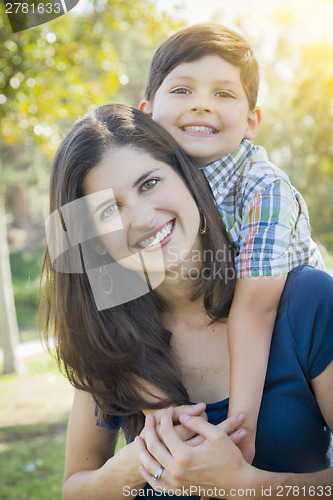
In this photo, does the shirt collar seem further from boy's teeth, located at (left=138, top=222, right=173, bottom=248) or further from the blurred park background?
the blurred park background

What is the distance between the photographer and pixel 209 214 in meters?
2.18

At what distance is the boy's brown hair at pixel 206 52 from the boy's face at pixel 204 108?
31 millimetres

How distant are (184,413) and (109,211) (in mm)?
789

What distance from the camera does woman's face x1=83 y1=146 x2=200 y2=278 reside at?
2055mm

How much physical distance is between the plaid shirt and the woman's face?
0.20 metres

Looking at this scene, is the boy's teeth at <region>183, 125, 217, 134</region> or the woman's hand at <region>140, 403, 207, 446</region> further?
the boy's teeth at <region>183, 125, 217, 134</region>

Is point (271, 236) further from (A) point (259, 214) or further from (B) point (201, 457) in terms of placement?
(B) point (201, 457)

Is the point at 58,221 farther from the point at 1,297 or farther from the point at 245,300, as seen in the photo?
the point at 1,297

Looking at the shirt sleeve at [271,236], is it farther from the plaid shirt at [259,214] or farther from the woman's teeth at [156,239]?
the woman's teeth at [156,239]

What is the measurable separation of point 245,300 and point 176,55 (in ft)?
3.71

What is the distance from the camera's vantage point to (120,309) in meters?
2.25

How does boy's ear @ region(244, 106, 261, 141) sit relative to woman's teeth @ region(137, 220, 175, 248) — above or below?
above

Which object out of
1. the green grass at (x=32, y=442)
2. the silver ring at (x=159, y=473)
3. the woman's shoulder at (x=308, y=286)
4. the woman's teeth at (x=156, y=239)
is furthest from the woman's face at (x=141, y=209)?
the green grass at (x=32, y=442)

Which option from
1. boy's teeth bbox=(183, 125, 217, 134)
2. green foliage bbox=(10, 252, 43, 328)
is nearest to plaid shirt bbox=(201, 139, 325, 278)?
boy's teeth bbox=(183, 125, 217, 134)
